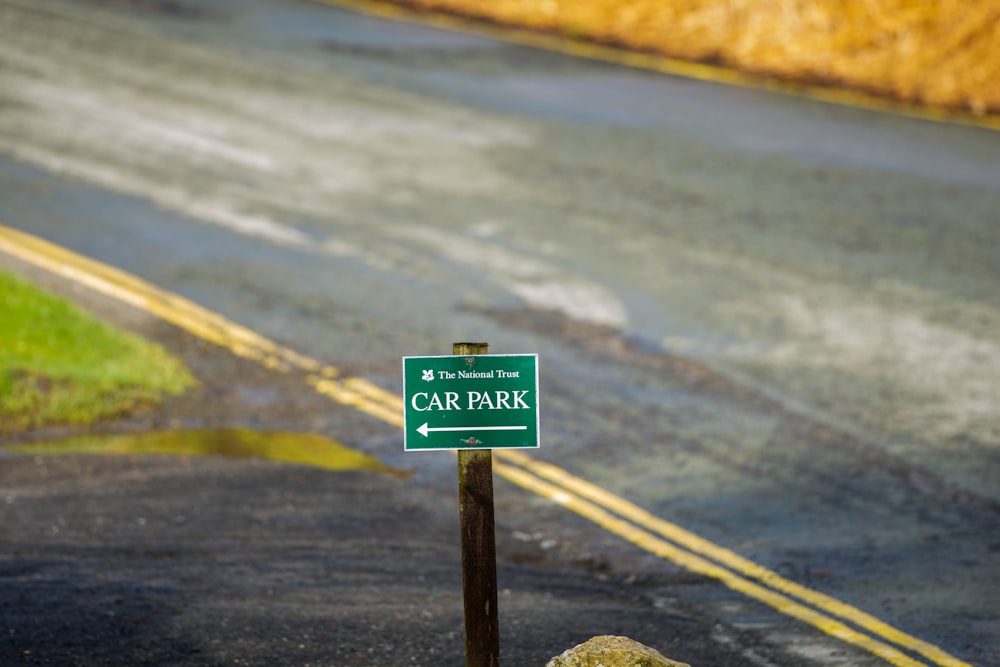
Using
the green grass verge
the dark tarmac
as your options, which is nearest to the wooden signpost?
the dark tarmac

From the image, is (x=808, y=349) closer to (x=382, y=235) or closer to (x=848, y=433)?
(x=848, y=433)

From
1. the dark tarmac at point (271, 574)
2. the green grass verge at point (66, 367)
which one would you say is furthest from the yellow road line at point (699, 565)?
the green grass verge at point (66, 367)

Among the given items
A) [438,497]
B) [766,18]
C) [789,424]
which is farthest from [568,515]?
[766,18]

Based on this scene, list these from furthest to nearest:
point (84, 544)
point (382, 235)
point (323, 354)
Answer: point (382, 235), point (323, 354), point (84, 544)

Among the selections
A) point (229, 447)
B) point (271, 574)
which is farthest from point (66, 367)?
point (271, 574)

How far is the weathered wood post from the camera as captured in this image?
17.9 feet

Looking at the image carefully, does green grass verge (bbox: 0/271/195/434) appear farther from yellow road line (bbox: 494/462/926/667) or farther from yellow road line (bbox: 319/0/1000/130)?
yellow road line (bbox: 319/0/1000/130)

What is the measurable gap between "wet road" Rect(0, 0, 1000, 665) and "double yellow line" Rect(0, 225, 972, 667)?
0.48 feet

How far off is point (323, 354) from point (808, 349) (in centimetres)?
357

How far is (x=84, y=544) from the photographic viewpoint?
23.9 ft

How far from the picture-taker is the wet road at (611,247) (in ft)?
28.3

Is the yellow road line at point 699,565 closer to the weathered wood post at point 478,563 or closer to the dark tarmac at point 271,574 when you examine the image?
the dark tarmac at point 271,574

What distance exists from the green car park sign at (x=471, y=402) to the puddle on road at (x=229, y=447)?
11.5 ft

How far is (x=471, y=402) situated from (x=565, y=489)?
3.41m
